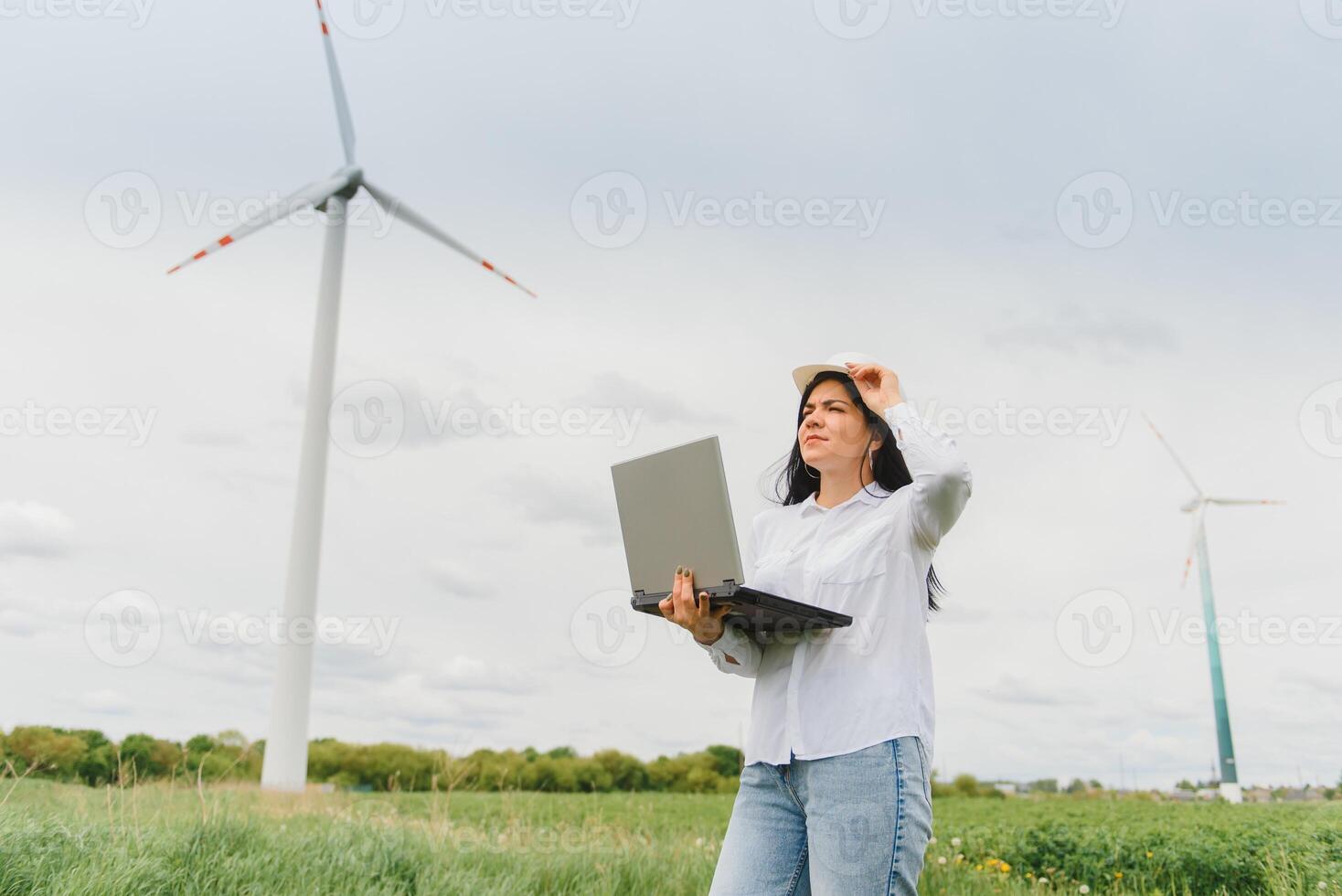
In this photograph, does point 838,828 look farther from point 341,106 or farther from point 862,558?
point 341,106

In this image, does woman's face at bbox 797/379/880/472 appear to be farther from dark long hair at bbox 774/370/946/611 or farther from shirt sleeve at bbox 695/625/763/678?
shirt sleeve at bbox 695/625/763/678

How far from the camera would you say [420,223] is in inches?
736

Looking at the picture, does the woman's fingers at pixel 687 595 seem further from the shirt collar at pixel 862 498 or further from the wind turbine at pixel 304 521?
the wind turbine at pixel 304 521

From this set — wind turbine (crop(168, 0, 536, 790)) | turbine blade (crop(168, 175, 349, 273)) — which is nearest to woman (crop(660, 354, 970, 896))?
wind turbine (crop(168, 0, 536, 790))

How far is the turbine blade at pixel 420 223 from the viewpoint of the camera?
731 inches

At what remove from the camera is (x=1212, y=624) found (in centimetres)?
1867

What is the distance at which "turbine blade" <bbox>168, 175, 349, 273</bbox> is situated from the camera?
58.1ft

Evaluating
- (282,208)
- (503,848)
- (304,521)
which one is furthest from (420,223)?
(503,848)

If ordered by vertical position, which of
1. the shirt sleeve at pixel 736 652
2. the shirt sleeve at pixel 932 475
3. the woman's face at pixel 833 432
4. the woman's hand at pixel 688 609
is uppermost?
the woman's face at pixel 833 432

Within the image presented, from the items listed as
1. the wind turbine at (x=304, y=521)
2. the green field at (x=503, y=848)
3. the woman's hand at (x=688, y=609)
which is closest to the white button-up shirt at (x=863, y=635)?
the woman's hand at (x=688, y=609)

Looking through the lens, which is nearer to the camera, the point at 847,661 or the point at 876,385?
the point at 847,661

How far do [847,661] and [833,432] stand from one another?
773 millimetres

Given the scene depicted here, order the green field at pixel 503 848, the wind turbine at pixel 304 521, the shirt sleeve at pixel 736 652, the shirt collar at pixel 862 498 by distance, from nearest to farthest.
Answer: the shirt sleeve at pixel 736 652, the shirt collar at pixel 862 498, the green field at pixel 503 848, the wind turbine at pixel 304 521

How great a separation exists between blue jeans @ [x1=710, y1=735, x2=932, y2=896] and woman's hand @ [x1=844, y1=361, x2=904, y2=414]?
1043 mm
